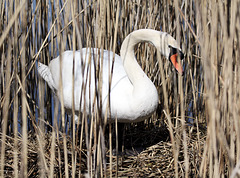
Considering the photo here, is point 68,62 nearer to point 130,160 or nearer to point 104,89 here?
point 104,89

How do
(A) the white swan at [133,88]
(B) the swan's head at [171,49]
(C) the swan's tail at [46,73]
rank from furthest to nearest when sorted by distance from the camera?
1. (C) the swan's tail at [46,73]
2. (A) the white swan at [133,88]
3. (B) the swan's head at [171,49]

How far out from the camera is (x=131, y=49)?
275 cm

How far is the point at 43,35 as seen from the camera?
317 cm

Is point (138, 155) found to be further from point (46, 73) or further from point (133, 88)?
point (46, 73)

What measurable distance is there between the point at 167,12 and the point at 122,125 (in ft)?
3.22

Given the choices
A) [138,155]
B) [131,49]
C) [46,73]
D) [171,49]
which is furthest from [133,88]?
[46,73]

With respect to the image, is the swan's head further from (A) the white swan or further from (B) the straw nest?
(B) the straw nest

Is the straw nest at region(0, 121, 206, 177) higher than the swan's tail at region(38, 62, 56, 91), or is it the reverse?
the swan's tail at region(38, 62, 56, 91)

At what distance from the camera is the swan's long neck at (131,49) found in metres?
2.56

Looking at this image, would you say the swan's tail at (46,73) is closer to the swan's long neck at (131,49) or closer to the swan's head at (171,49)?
the swan's long neck at (131,49)

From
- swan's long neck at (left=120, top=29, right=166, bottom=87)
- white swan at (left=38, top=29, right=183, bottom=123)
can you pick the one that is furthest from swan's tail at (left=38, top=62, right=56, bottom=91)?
swan's long neck at (left=120, top=29, right=166, bottom=87)

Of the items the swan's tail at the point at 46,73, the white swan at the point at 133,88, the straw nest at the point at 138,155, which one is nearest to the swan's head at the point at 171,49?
the white swan at the point at 133,88

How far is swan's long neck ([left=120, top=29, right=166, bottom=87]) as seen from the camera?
2.56 meters

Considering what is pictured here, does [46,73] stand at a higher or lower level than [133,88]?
higher
